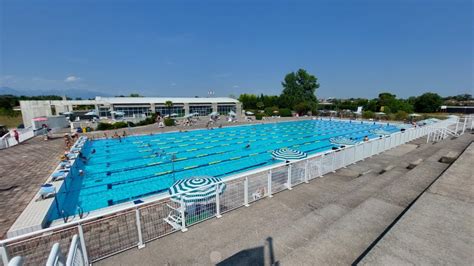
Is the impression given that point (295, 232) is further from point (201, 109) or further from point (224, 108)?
point (224, 108)

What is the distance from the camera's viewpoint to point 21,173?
30.3 feet

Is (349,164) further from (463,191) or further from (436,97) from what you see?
(436,97)

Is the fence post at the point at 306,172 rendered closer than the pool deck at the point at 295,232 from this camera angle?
No

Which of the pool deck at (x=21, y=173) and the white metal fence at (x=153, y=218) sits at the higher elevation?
the white metal fence at (x=153, y=218)

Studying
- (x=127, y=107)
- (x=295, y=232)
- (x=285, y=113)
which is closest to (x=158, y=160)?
(x=295, y=232)

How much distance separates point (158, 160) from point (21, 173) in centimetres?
659

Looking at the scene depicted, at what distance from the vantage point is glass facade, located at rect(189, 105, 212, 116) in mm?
42094

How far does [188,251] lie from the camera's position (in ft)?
10.9

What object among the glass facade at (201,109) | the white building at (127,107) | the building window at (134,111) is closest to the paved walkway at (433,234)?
the building window at (134,111)

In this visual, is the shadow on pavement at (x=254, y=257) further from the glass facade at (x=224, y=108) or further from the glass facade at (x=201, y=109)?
the glass facade at (x=224, y=108)

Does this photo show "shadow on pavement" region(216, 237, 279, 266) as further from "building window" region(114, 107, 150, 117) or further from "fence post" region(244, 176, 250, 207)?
"building window" region(114, 107, 150, 117)

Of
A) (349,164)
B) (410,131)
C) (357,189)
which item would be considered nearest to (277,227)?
(357,189)

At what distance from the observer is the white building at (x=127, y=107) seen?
28766 millimetres

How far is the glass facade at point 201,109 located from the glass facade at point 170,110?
2052 mm
